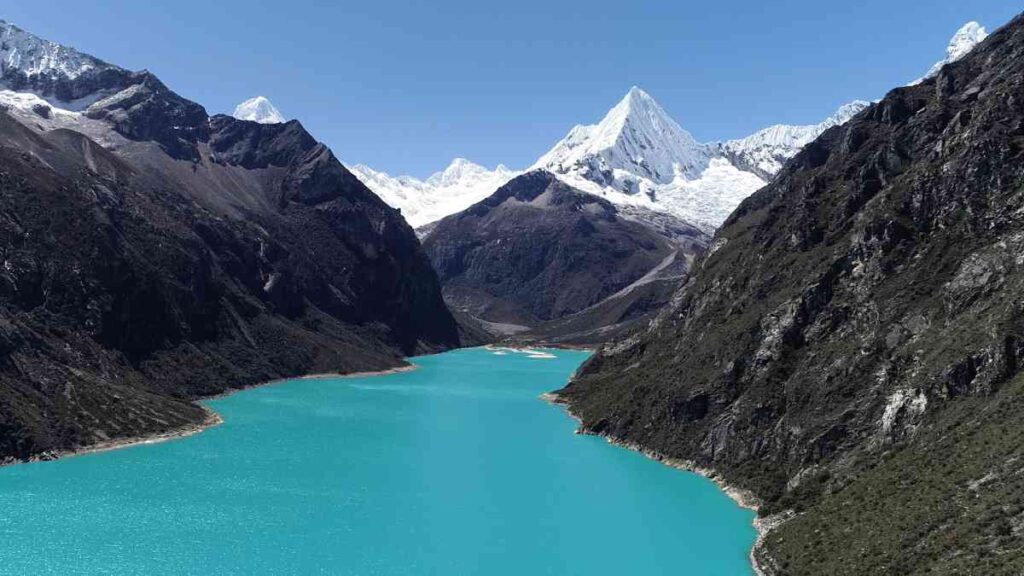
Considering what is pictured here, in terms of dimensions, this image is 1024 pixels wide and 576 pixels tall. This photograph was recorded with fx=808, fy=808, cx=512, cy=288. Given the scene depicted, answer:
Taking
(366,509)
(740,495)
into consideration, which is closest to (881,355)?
(740,495)

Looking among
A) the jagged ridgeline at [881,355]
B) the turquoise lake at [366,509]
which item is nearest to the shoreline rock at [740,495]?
the jagged ridgeline at [881,355]

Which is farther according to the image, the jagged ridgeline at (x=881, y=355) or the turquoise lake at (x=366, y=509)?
the turquoise lake at (x=366, y=509)

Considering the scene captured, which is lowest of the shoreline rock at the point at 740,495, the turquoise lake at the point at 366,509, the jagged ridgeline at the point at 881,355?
the turquoise lake at the point at 366,509

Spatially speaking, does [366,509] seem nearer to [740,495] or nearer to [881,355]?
Answer: [740,495]

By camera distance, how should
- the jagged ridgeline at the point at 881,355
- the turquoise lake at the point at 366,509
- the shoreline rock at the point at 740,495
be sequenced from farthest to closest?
1. the turquoise lake at the point at 366,509
2. the shoreline rock at the point at 740,495
3. the jagged ridgeline at the point at 881,355

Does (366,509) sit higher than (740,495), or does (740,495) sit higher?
(740,495)

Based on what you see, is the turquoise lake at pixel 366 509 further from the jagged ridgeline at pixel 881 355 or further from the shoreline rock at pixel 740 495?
the jagged ridgeline at pixel 881 355

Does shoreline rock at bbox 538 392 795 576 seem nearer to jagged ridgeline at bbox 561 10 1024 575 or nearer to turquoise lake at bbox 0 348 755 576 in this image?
jagged ridgeline at bbox 561 10 1024 575
